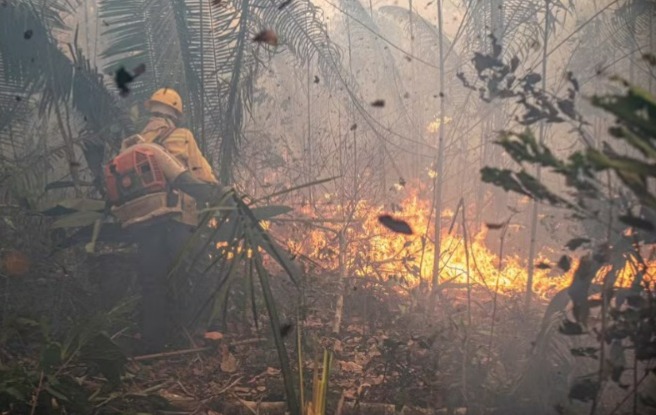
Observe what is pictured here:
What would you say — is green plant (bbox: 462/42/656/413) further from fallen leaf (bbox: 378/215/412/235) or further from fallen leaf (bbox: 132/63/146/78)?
fallen leaf (bbox: 378/215/412/235)

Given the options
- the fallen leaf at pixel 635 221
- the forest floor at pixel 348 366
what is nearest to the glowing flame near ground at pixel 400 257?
the forest floor at pixel 348 366

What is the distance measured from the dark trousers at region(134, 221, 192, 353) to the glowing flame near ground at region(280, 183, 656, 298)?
4.21 ft

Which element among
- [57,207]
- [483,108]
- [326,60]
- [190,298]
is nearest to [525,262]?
[483,108]

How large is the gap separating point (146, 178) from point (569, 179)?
2.36 m

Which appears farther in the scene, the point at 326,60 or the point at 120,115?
the point at 326,60

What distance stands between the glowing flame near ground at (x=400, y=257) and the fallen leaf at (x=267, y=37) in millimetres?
1550

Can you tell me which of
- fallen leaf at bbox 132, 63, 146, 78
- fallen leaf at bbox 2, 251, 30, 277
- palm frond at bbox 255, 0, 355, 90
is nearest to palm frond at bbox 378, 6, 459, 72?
palm frond at bbox 255, 0, 355, 90

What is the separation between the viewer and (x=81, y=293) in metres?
3.75

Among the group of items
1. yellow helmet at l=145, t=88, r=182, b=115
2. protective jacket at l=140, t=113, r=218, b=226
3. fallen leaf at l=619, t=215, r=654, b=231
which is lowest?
fallen leaf at l=619, t=215, r=654, b=231

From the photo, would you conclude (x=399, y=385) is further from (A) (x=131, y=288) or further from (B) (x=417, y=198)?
(B) (x=417, y=198)

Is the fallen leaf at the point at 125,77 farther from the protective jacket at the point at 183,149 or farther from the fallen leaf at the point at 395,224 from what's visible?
the fallen leaf at the point at 395,224

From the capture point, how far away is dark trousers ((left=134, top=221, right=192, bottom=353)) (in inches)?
126

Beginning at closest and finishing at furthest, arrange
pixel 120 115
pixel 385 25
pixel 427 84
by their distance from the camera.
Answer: pixel 120 115
pixel 427 84
pixel 385 25

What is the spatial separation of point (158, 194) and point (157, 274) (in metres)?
0.60
